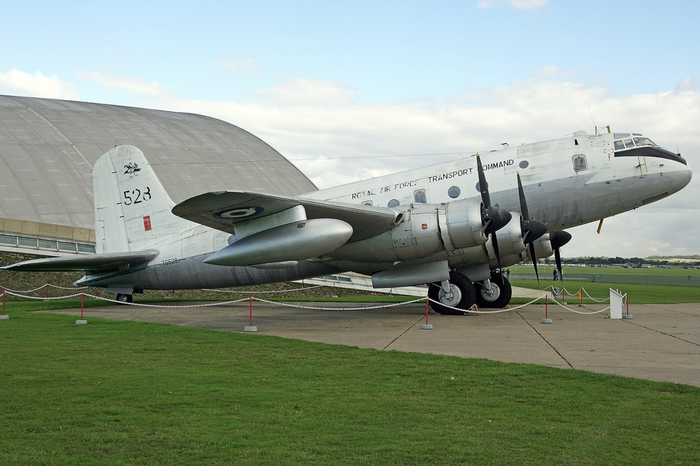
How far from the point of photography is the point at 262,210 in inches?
667

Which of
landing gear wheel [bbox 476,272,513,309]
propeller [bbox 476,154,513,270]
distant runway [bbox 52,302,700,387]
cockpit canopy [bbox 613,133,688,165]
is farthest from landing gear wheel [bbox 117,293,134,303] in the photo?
cockpit canopy [bbox 613,133,688,165]

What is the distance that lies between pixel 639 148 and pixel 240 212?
11861 mm

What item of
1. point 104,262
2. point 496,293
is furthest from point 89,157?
point 496,293

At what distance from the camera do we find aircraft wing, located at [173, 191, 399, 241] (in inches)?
627

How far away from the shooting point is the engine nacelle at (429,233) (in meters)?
18.3

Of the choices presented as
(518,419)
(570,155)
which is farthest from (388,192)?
(518,419)

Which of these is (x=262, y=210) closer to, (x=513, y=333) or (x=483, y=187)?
(x=483, y=187)

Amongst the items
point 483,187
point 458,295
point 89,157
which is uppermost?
point 89,157

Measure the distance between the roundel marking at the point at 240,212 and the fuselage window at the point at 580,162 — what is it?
959 cm

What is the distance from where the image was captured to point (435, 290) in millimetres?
21281

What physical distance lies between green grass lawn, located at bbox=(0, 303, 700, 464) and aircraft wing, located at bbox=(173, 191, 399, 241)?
4813mm

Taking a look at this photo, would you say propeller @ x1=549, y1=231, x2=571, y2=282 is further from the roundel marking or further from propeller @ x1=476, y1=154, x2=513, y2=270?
the roundel marking

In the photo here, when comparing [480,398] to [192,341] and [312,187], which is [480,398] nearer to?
[192,341]

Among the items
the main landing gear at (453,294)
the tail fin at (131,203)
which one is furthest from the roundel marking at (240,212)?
the tail fin at (131,203)
